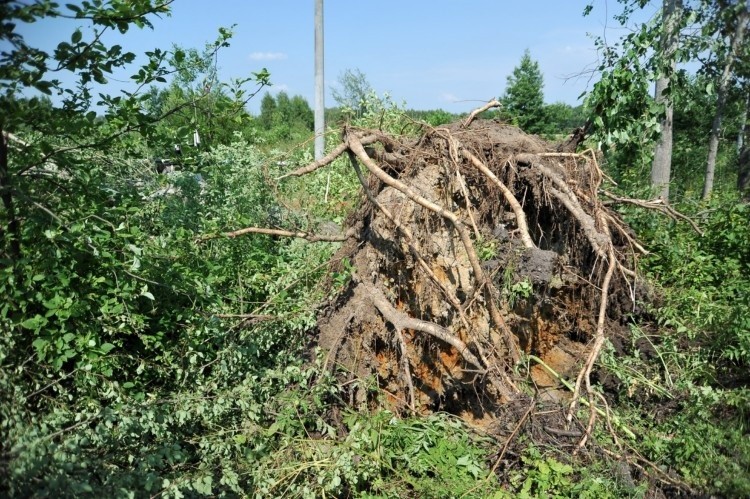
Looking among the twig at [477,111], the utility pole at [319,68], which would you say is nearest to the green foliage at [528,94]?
the utility pole at [319,68]

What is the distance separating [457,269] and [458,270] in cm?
1

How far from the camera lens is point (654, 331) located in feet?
19.7

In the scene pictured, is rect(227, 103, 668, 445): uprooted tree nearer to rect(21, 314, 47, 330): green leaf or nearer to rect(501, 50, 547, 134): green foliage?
rect(21, 314, 47, 330): green leaf

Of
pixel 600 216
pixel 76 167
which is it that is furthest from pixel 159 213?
pixel 600 216

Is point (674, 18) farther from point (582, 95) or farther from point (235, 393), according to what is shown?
point (235, 393)

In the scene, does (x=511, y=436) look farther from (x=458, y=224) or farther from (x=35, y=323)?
(x=35, y=323)

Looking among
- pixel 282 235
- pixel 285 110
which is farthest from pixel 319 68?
pixel 285 110

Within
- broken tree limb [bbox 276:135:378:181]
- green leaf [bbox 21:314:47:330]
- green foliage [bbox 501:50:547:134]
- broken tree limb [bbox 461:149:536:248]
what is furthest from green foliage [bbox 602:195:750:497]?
green foliage [bbox 501:50:547:134]

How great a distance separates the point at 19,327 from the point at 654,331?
5.32 metres

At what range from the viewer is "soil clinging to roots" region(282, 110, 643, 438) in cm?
486

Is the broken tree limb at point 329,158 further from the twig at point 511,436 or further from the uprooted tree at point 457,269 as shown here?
the twig at point 511,436

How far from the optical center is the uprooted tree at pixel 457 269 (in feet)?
16.0

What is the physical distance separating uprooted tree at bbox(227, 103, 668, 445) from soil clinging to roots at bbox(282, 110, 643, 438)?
11mm

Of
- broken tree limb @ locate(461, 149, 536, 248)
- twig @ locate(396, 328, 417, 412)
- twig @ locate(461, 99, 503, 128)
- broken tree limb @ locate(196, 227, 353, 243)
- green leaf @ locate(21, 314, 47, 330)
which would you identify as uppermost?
twig @ locate(461, 99, 503, 128)
